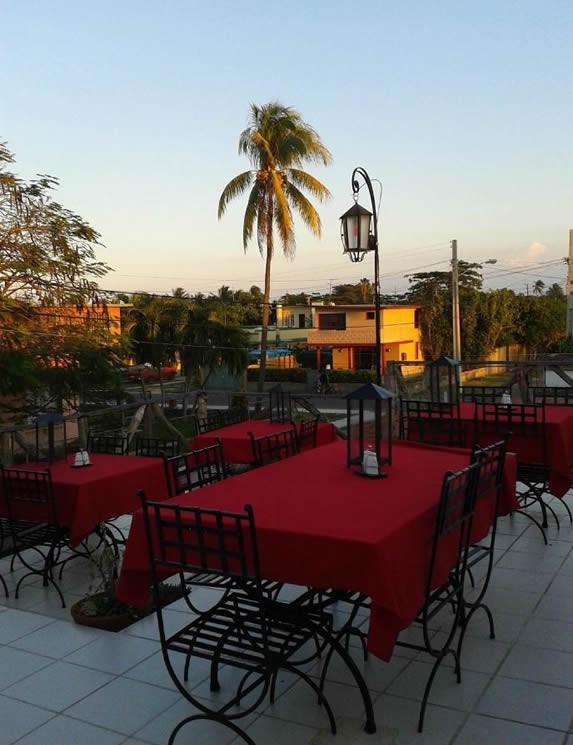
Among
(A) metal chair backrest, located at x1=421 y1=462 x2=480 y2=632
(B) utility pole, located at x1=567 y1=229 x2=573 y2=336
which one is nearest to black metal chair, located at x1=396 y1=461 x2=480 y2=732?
(A) metal chair backrest, located at x1=421 y1=462 x2=480 y2=632

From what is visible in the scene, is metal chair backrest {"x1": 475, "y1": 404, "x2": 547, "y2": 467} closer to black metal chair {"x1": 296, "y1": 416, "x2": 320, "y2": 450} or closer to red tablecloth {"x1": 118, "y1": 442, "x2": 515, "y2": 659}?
black metal chair {"x1": 296, "y1": 416, "x2": 320, "y2": 450}

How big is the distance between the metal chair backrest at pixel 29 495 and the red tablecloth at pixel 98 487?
51 mm

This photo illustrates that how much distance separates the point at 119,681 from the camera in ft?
9.45

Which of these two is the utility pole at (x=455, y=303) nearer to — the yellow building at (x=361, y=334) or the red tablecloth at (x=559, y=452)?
the yellow building at (x=361, y=334)

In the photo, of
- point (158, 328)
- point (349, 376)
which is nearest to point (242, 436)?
point (158, 328)

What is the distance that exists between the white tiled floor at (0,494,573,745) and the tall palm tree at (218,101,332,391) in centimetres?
1829

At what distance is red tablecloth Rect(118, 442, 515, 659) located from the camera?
218 centimetres

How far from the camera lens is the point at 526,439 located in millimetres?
4781

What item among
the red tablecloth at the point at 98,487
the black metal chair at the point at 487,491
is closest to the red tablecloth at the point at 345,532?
the black metal chair at the point at 487,491

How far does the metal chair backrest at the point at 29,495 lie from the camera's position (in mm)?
3945

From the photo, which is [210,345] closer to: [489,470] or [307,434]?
[307,434]

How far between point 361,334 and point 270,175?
15001mm

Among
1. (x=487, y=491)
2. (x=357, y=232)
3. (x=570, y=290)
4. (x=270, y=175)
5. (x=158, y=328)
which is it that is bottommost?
(x=487, y=491)

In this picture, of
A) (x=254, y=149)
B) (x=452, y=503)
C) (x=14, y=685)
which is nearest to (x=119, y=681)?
(x=14, y=685)
